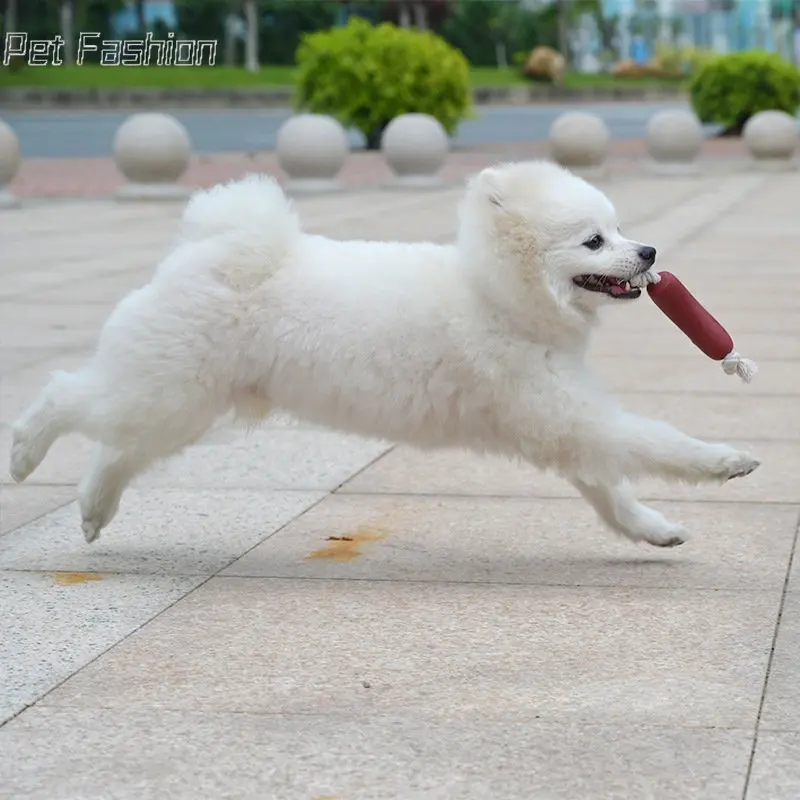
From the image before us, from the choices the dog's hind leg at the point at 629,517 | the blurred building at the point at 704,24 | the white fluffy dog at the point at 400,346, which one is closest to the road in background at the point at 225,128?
the white fluffy dog at the point at 400,346

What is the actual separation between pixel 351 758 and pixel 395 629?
101cm

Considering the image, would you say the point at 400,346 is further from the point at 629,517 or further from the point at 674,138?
the point at 674,138

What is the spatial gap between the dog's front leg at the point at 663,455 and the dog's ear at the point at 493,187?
748mm

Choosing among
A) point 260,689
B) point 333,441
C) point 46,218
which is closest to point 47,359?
point 333,441

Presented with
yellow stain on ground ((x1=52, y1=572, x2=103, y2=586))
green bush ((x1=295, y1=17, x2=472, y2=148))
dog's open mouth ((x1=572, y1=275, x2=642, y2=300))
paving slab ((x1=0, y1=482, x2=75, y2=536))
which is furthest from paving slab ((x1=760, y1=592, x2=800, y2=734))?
green bush ((x1=295, y1=17, x2=472, y2=148))

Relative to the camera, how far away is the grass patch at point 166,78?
51.8 meters

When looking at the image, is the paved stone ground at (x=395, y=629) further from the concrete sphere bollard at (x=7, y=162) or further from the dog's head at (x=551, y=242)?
the concrete sphere bollard at (x=7, y=162)

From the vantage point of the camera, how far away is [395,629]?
4.80 metres

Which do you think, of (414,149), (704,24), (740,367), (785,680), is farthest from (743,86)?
(704,24)

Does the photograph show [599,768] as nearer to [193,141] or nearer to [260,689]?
[260,689]

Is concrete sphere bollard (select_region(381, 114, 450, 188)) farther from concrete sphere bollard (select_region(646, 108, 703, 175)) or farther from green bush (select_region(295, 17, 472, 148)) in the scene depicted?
green bush (select_region(295, 17, 472, 148))

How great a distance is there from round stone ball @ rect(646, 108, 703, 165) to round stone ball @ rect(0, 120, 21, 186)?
10.1 m

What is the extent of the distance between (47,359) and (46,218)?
883cm

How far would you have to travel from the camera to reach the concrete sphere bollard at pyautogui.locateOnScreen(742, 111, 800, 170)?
25516 mm
